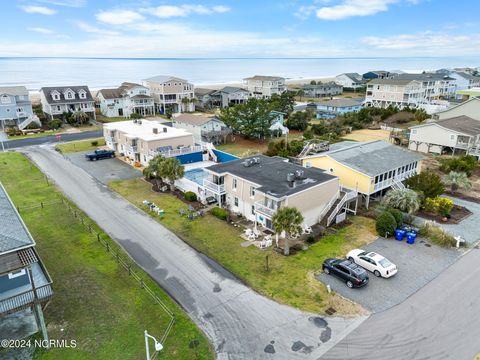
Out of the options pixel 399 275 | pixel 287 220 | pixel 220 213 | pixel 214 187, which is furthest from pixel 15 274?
pixel 399 275

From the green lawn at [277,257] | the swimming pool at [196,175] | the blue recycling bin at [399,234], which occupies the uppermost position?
the swimming pool at [196,175]

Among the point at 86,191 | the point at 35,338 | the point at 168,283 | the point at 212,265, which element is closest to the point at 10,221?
the point at 35,338

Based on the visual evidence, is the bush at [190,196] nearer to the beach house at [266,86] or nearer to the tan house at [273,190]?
the tan house at [273,190]

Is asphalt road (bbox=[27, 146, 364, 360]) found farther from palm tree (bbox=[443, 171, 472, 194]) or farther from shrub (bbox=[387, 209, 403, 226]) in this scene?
palm tree (bbox=[443, 171, 472, 194])

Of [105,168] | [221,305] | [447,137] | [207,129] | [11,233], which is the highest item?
[11,233]

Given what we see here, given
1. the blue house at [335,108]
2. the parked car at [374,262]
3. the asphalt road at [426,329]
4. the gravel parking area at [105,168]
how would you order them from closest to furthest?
the asphalt road at [426,329], the parked car at [374,262], the gravel parking area at [105,168], the blue house at [335,108]

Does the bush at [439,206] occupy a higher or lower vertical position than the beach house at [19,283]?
lower

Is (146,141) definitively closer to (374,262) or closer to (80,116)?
(374,262)

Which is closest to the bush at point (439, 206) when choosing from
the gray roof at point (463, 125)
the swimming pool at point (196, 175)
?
the swimming pool at point (196, 175)
